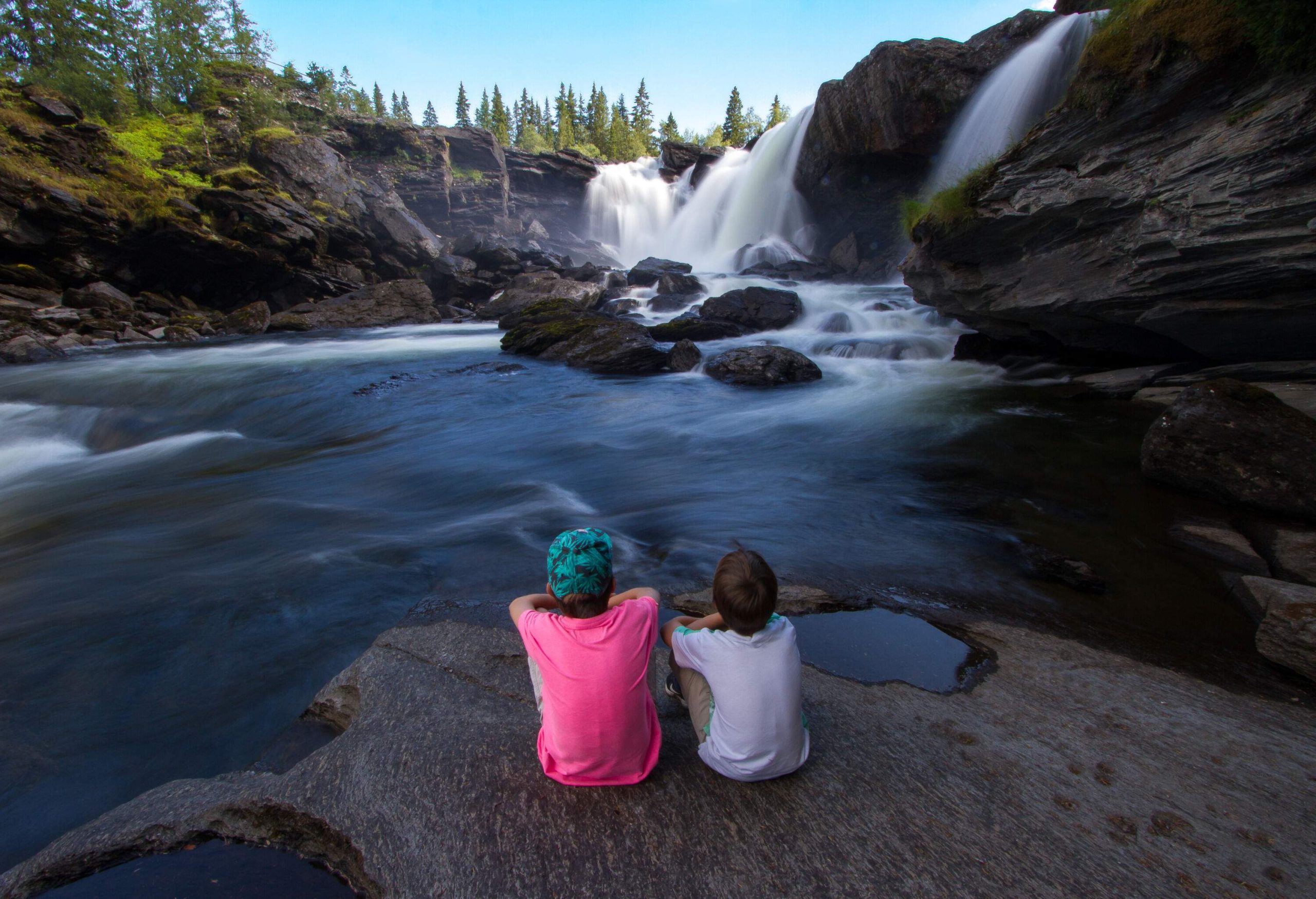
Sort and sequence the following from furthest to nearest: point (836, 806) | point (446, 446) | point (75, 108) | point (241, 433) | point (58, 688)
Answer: point (75, 108) < point (241, 433) < point (446, 446) < point (58, 688) < point (836, 806)

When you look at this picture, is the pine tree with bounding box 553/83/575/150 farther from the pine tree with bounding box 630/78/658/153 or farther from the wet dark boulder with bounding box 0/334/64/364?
the wet dark boulder with bounding box 0/334/64/364

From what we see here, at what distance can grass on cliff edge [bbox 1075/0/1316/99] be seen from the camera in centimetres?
591

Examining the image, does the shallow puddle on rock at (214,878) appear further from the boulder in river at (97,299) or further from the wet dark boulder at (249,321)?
the boulder in river at (97,299)

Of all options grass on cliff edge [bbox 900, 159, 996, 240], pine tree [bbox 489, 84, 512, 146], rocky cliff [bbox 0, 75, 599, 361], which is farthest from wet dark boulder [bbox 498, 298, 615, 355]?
pine tree [bbox 489, 84, 512, 146]

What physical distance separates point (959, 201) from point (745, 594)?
31.6 feet

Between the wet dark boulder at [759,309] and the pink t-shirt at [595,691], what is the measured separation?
17.5m

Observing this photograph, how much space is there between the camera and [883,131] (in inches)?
922

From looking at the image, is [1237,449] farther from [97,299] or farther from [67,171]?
[67,171]

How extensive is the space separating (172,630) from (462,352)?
14.3m

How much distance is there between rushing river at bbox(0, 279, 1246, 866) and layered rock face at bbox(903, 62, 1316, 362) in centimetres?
151

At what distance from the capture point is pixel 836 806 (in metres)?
2.34

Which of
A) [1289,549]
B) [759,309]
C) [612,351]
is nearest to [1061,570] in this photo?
[1289,549]

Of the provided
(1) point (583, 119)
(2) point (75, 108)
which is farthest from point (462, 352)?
(1) point (583, 119)

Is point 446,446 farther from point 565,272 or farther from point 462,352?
point 565,272
